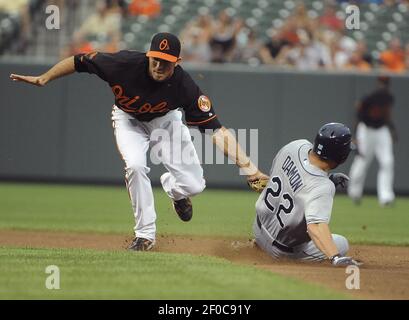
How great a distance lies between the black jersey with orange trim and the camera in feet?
23.7

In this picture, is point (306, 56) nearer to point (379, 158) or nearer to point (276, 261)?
point (379, 158)

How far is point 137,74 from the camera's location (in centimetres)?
723

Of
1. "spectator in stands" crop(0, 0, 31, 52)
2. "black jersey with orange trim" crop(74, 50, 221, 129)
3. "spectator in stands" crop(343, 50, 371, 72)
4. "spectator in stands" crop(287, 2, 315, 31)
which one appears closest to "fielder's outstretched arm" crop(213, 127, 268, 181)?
"black jersey with orange trim" crop(74, 50, 221, 129)

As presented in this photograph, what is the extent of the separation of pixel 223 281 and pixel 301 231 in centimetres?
144

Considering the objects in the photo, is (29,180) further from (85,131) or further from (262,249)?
(262,249)

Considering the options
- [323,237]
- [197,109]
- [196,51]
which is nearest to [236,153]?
[197,109]

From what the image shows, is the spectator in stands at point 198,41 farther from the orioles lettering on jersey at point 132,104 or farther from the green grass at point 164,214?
the orioles lettering on jersey at point 132,104

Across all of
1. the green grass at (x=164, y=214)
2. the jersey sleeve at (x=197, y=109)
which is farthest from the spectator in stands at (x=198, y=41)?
the jersey sleeve at (x=197, y=109)

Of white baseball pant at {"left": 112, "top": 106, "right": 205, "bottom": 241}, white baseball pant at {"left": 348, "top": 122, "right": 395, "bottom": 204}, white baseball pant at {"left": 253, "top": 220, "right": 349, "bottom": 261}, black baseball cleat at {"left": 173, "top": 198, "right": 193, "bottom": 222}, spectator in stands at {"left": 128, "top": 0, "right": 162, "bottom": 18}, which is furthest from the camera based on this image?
spectator in stands at {"left": 128, "top": 0, "right": 162, "bottom": 18}

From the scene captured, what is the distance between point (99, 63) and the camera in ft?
23.8

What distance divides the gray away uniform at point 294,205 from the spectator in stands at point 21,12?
10.3m

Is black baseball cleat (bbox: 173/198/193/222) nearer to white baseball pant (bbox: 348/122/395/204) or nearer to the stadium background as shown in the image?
the stadium background

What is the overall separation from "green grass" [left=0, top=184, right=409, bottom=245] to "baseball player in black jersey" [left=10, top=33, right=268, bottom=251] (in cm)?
214

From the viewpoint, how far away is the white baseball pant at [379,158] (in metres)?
14.1
